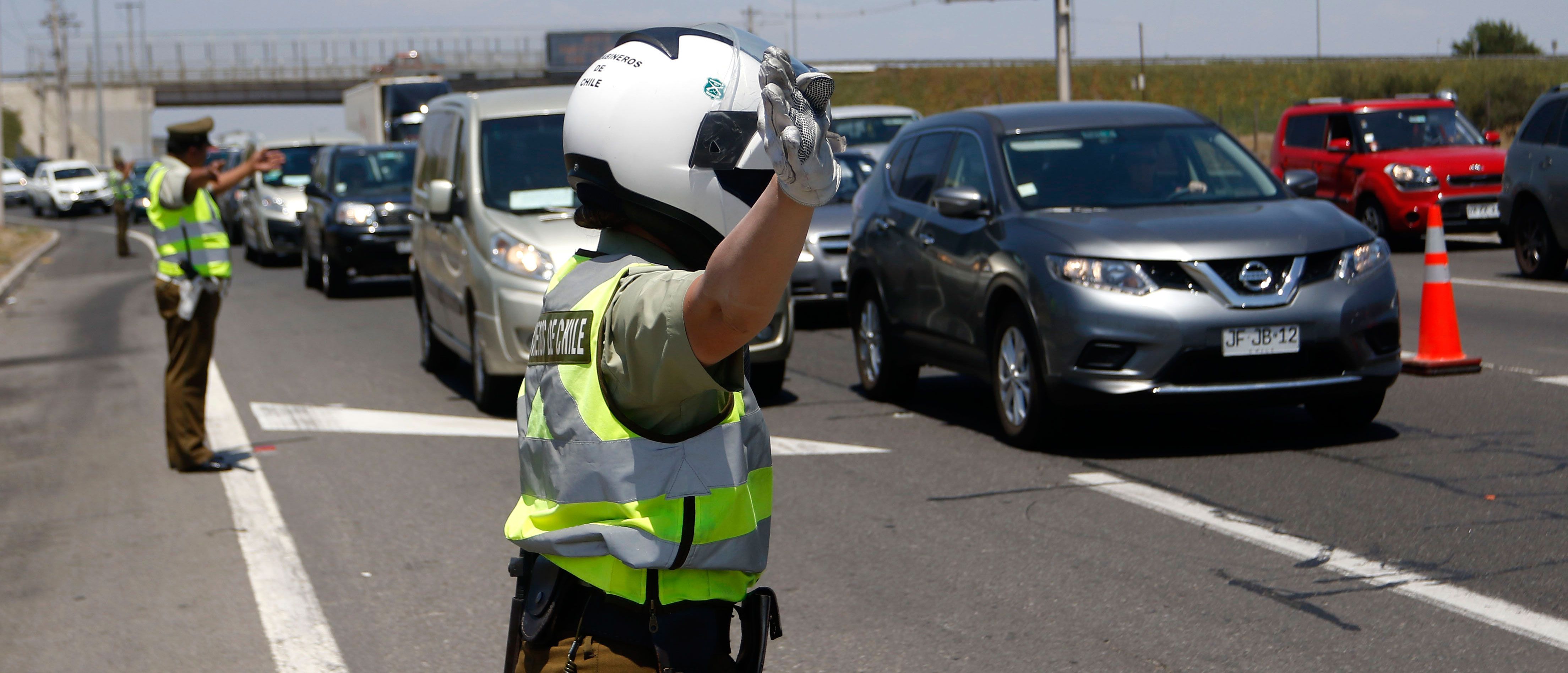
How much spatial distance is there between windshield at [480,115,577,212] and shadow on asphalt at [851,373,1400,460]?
8.48 ft

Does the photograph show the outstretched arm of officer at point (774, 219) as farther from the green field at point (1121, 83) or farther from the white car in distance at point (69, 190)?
the green field at point (1121, 83)

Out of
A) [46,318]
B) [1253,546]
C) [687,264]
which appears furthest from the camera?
[46,318]

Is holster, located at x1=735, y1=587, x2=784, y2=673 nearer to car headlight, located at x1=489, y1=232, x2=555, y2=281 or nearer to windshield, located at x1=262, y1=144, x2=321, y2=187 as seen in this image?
car headlight, located at x1=489, y1=232, x2=555, y2=281

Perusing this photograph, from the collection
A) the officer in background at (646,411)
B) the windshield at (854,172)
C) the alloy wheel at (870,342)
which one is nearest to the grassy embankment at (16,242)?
the windshield at (854,172)

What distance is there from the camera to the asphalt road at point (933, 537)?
4.62m

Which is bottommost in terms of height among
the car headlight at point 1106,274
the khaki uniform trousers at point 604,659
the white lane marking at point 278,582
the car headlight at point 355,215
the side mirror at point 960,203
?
the white lane marking at point 278,582

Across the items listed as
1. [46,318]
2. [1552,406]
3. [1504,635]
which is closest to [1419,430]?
[1552,406]

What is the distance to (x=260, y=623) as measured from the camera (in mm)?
5066

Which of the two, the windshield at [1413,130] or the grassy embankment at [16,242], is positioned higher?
the windshield at [1413,130]

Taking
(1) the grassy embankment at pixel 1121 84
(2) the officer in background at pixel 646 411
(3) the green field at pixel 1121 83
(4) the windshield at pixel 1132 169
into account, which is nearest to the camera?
(2) the officer in background at pixel 646 411

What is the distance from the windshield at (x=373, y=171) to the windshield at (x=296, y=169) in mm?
3604

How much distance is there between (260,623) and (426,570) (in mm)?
734

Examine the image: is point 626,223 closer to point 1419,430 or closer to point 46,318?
point 1419,430

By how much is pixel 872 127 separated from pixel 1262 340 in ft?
49.7
